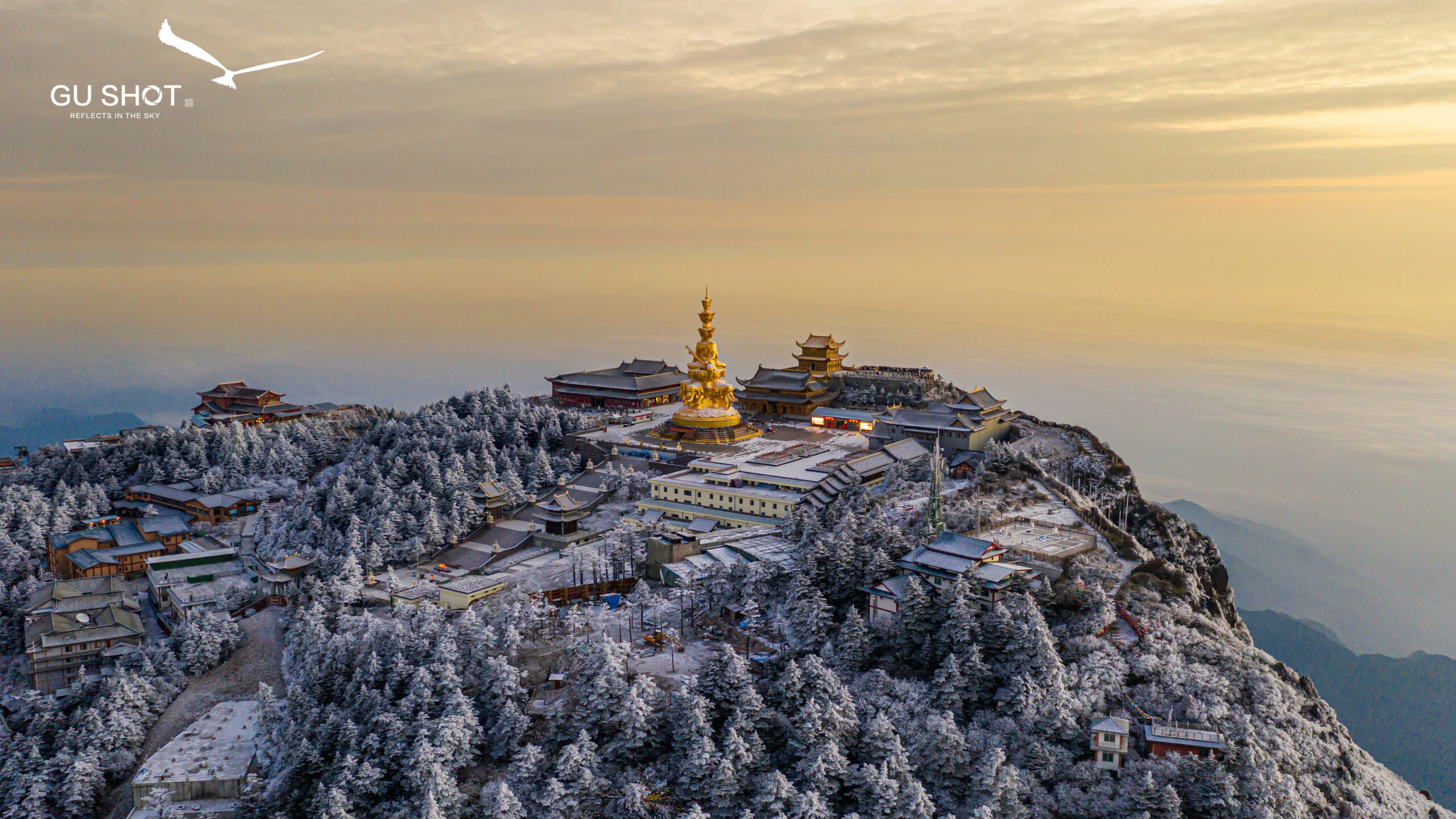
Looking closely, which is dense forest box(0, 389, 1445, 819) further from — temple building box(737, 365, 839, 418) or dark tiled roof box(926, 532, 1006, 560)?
temple building box(737, 365, 839, 418)

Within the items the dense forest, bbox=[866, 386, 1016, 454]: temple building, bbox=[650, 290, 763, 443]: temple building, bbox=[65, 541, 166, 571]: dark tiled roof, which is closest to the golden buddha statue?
bbox=[650, 290, 763, 443]: temple building

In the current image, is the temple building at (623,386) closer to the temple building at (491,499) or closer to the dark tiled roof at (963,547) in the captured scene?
the temple building at (491,499)

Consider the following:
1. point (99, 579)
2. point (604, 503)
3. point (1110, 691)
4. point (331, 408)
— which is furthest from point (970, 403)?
point (331, 408)

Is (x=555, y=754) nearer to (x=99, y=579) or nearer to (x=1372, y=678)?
(x=99, y=579)

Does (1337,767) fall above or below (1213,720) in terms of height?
below

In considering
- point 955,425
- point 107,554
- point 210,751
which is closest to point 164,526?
point 107,554

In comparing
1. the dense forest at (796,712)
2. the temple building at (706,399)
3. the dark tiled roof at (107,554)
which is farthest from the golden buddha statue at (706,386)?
the dark tiled roof at (107,554)
